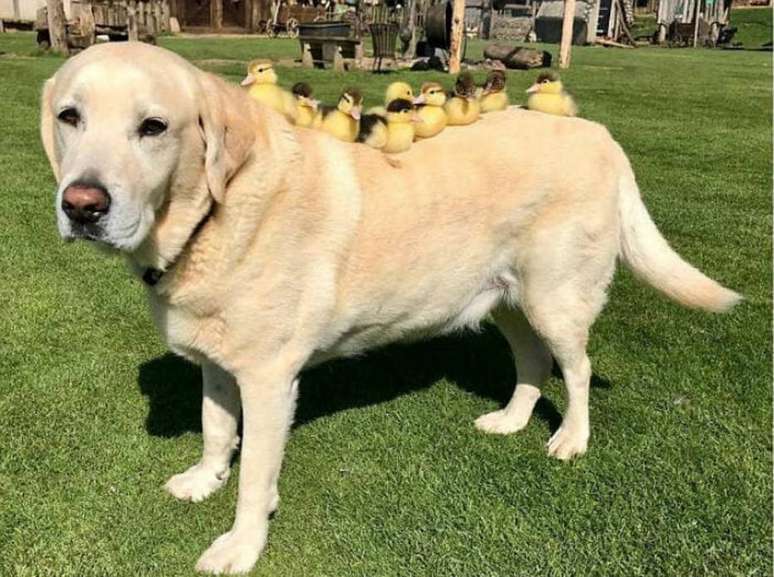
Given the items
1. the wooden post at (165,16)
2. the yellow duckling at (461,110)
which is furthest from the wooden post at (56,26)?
the yellow duckling at (461,110)

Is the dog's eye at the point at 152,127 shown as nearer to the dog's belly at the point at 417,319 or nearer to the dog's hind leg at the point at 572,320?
the dog's belly at the point at 417,319

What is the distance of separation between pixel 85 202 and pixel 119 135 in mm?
245

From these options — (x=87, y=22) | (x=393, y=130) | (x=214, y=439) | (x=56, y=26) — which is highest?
(x=87, y=22)

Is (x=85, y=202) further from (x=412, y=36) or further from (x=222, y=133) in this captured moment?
(x=412, y=36)

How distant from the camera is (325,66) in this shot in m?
Answer: 20.0

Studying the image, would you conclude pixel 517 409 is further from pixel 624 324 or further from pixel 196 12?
pixel 196 12

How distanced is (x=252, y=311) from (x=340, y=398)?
1507 millimetres

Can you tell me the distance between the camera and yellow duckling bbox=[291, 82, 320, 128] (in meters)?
3.07

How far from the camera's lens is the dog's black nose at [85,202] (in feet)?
6.78

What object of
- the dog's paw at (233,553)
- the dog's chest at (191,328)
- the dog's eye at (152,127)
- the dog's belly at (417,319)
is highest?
the dog's eye at (152,127)

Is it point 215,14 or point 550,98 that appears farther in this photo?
point 215,14

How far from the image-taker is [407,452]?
11.3ft

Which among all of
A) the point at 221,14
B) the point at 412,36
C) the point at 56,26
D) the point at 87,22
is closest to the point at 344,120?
the point at 56,26

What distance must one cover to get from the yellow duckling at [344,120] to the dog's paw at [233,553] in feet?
5.40
